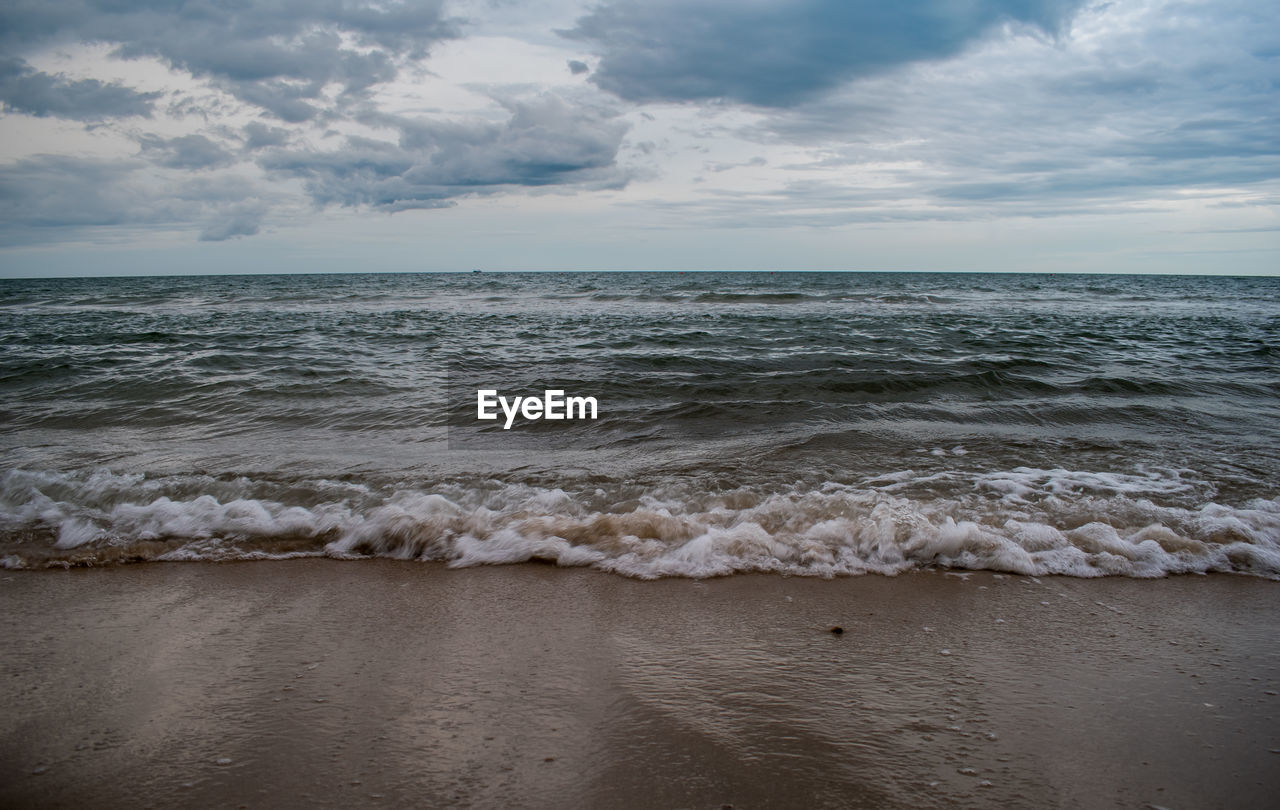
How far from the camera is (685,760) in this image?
2.18 metres

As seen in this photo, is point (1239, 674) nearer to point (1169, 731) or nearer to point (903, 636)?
point (1169, 731)

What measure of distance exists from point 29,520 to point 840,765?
542cm

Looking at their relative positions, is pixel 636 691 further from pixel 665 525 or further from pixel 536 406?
pixel 536 406

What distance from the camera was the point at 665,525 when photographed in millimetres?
4289

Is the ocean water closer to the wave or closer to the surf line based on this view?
the wave

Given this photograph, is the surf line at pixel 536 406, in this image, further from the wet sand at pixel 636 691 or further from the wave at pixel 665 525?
the wet sand at pixel 636 691

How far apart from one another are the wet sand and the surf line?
4.10 meters

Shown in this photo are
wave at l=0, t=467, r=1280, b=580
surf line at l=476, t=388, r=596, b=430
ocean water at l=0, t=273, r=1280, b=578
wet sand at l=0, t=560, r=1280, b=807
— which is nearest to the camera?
wet sand at l=0, t=560, r=1280, b=807

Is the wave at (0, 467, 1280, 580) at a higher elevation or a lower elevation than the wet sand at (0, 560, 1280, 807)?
higher

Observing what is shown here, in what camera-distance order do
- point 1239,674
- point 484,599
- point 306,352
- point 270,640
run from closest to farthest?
point 1239,674 < point 270,640 < point 484,599 < point 306,352

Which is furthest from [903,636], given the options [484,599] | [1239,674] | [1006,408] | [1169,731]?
[1006,408]

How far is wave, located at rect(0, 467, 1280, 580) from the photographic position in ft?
12.9

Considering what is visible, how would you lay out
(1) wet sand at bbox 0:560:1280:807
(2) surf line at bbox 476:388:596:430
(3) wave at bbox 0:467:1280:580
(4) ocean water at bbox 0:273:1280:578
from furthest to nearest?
(2) surf line at bbox 476:388:596:430
(4) ocean water at bbox 0:273:1280:578
(3) wave at bbox 0:467:1280:580
(1) wet sand at bbox 0:560:1280:807

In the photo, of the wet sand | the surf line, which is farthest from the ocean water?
the wet sand
